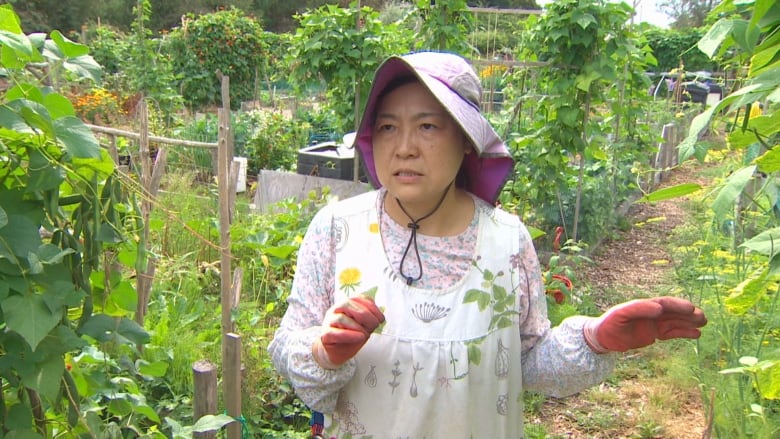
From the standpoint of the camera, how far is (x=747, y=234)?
4.61m

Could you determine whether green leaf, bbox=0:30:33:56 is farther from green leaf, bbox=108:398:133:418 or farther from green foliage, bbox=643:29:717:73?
green foliage, bbox=643:29:717:73

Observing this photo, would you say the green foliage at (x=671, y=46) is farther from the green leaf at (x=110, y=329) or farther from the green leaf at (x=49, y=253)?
the green leaf at (x=49, y=253)

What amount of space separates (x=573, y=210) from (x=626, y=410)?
104 inches

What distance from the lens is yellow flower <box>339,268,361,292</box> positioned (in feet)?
4.67

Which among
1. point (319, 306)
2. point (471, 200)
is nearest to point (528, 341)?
point (471, 200)

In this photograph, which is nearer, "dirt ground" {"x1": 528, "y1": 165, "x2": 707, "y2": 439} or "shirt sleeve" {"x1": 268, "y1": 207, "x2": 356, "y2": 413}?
"shirt sleeve" {"x1": 268, "y1": 207, "x2": 356, "y2": 413}

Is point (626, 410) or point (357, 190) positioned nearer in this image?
point (626, 410)

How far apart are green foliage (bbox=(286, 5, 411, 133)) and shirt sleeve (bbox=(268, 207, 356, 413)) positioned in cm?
373

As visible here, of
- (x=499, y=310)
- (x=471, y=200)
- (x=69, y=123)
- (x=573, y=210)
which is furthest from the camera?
(x=573, y=210)

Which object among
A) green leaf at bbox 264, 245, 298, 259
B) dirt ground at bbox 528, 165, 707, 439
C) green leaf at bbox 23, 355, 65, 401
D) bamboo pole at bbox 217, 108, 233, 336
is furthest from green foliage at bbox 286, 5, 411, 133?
green leaf at bbox 23, 355, 65, 401

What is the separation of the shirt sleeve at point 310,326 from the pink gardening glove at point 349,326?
12cm

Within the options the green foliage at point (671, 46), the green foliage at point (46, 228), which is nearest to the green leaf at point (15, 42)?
the green foliage at point (46, 228)

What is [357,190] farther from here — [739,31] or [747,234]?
[739,31]

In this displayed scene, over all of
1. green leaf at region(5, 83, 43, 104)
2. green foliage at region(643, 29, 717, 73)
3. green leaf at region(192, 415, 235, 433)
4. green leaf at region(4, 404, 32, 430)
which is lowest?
green leaf at region(192, 415, 235, 433)
